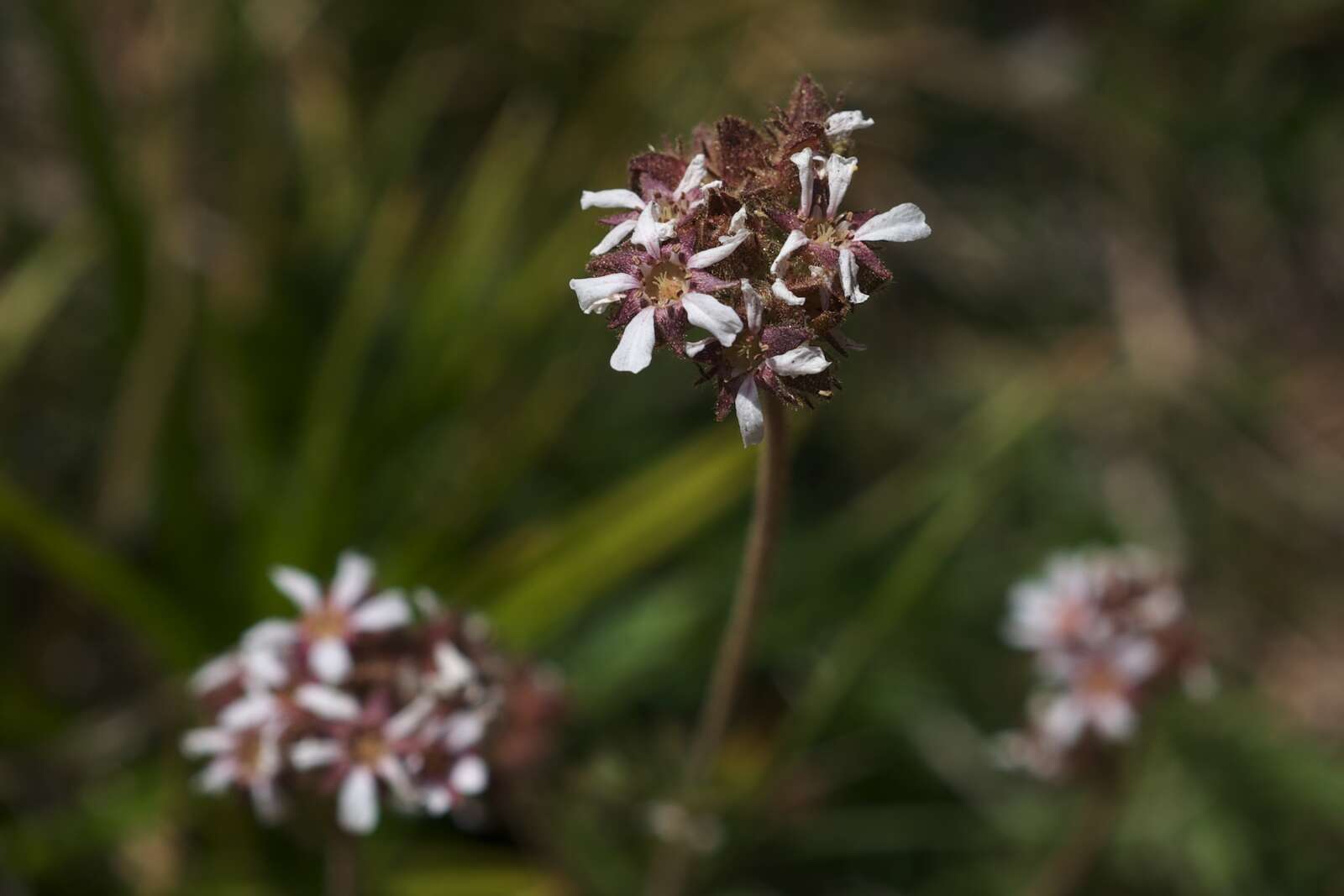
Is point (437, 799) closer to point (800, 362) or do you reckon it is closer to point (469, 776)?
point (469, 776)

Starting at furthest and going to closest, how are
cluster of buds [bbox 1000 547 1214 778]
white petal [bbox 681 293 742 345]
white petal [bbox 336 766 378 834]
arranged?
1. cluster of buds [bbox 1000 547 1214 778]
2. white petal [bbox 336 766 378 834]
3. white petal [bbox 681 293 742 345]

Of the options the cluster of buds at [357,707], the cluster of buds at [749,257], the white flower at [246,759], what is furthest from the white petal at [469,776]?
the cluster of buds at [749,257]

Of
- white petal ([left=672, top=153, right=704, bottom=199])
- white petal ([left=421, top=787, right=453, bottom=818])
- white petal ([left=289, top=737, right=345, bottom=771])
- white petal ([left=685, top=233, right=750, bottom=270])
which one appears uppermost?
white petal ([left=672, top=153, right=704, bottom=199])

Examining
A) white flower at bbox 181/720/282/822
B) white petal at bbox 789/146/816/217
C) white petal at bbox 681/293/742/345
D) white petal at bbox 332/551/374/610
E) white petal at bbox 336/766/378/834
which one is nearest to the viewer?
white petal at bbox 681/293/742/345

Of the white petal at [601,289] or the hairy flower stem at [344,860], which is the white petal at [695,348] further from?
the hairy flower stem at [344,860]

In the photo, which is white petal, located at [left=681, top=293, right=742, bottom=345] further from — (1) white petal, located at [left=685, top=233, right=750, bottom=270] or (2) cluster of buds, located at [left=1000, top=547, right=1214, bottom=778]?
(2) cluster of buds, located at [left=1000, top=547, right=1214, bottom=778]

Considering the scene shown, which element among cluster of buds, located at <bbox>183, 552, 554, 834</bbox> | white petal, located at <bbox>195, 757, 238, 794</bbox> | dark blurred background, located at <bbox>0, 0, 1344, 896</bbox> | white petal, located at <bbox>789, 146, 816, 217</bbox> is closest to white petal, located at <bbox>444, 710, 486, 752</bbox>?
cluster of buds, located at <bbox>183, 552, 554, 834</bbox>
